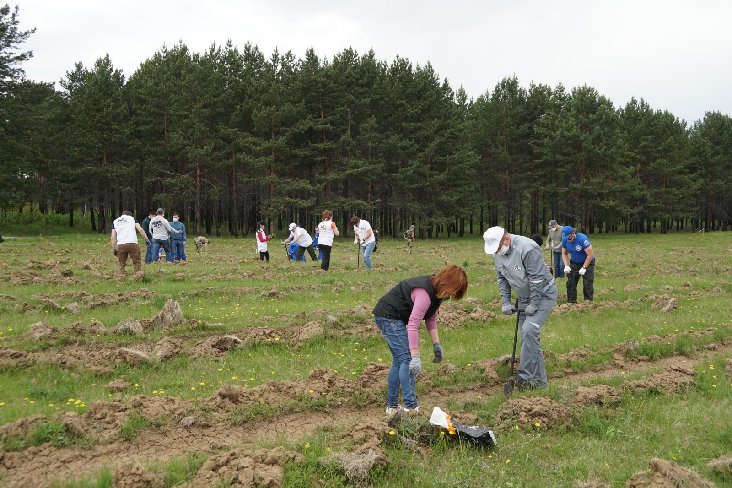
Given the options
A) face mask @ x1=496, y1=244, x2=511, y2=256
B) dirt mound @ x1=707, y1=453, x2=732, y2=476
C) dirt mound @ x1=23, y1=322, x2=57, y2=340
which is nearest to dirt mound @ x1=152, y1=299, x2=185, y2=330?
dirt mound @ x1=23, y1=322, x2=57, y2=340

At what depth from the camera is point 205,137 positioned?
44.8 m

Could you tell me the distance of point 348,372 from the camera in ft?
27.8

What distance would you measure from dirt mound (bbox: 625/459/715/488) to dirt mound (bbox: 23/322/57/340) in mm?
9588

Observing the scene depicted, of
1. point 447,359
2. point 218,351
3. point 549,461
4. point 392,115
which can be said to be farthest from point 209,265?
point 392,115

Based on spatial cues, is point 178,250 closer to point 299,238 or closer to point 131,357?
point 299,238

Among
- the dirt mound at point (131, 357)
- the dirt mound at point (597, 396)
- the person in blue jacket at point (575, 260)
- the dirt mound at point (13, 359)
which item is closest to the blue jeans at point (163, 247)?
the dirt mound at point (13, 359)

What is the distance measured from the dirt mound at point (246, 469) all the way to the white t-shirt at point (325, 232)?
43.8 feet

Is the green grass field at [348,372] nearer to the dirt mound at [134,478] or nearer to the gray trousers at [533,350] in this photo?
the dirt mound at [134,478]

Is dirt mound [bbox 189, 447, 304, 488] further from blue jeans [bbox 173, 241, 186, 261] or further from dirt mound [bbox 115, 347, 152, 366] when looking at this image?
blue jeans [bbox 173, 241, 186, 261]

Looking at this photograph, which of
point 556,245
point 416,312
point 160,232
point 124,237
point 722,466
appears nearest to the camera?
point 722,466

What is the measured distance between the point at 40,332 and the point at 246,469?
22.1 ft

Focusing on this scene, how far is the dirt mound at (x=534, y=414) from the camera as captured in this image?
6422 mm

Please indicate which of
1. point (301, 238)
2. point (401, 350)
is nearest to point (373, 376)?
point (401, 350)

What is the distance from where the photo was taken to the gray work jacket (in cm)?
786
